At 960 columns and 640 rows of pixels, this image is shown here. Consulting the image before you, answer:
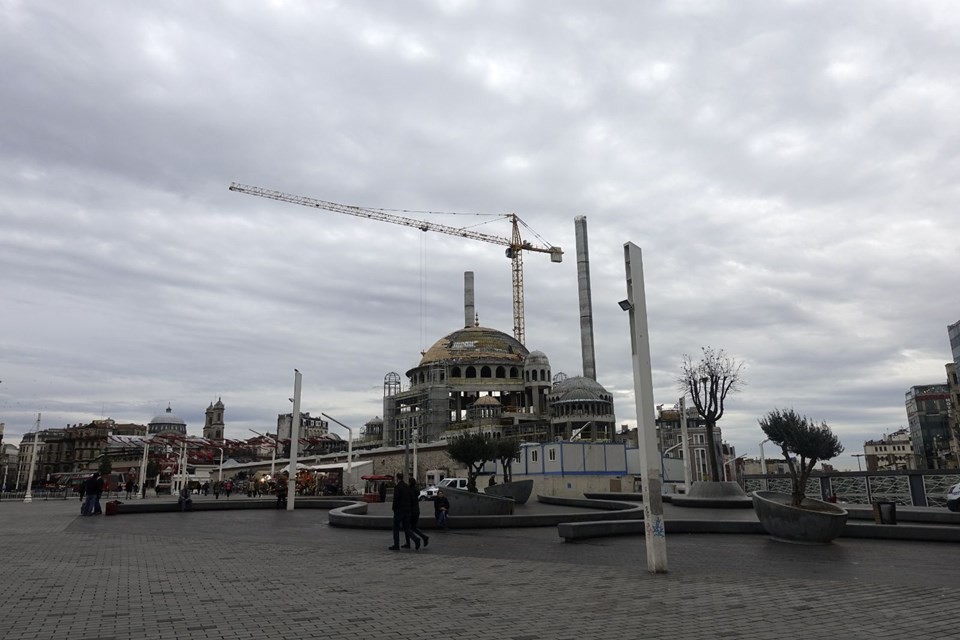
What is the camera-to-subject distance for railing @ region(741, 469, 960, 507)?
30359mm

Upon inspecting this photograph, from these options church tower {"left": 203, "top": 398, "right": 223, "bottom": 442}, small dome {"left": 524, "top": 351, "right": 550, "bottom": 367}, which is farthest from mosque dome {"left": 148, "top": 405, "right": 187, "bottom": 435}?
small dome {"left": 524, "top": 351, "right": 550, "bottom": 367}

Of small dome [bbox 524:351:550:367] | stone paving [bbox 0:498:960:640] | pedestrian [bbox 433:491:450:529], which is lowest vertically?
stone paving [bbox 0:498:960:640]

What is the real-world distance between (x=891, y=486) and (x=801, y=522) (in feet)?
89.1

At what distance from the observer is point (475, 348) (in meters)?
102

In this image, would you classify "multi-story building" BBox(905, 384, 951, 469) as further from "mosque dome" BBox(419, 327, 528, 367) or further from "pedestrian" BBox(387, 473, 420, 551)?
"pedestrian" BBox(387, 473, 420, 551)

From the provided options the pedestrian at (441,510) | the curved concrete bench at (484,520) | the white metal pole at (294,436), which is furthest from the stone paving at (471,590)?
the white metal pole at (294,436)

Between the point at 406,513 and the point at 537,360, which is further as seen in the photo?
the point at 537,360

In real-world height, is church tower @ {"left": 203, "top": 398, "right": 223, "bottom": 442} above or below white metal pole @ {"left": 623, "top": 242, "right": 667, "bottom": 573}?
above

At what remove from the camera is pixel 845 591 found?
8172 mm

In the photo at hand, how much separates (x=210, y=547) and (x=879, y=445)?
156 meters

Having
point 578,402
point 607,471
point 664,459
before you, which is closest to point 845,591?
point 607,471

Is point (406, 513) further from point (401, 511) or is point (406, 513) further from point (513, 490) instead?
point (513, 490)

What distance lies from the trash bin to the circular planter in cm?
255

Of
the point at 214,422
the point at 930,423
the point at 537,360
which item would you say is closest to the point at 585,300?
the point at 537,360
